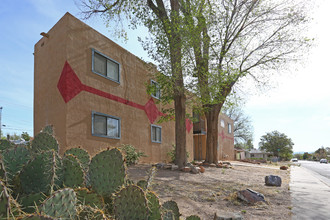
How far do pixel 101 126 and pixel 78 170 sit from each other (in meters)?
8.39

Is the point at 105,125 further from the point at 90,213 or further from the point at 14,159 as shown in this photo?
the point at 90,213

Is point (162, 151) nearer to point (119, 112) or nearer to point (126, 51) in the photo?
point (119, 112)

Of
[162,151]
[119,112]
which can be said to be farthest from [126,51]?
[162,151]

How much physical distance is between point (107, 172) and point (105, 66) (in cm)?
935

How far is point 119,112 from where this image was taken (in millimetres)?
11516

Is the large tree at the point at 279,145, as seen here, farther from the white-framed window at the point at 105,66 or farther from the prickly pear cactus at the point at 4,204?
the prickly pear cactus at the point at 4,204

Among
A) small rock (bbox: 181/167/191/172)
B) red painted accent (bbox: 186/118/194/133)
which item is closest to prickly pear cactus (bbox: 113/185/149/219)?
small rock (bbox: 181/167/191/172)

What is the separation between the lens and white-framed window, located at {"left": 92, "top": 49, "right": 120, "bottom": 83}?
10.5 m

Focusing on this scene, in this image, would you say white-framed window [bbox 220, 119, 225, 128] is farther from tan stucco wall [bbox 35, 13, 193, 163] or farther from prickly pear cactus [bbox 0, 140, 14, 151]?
prickly pear cactus [bbox 0, 140, 14, 151]

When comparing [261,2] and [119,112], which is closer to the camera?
[119,112]

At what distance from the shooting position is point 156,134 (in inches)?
586

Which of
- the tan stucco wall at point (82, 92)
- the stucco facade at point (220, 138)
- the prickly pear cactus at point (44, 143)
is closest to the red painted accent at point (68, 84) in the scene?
the tan stucco wall at point (82, 92)

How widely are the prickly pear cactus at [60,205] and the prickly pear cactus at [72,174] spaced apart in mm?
814

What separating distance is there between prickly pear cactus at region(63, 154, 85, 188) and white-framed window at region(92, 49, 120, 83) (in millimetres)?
8552
